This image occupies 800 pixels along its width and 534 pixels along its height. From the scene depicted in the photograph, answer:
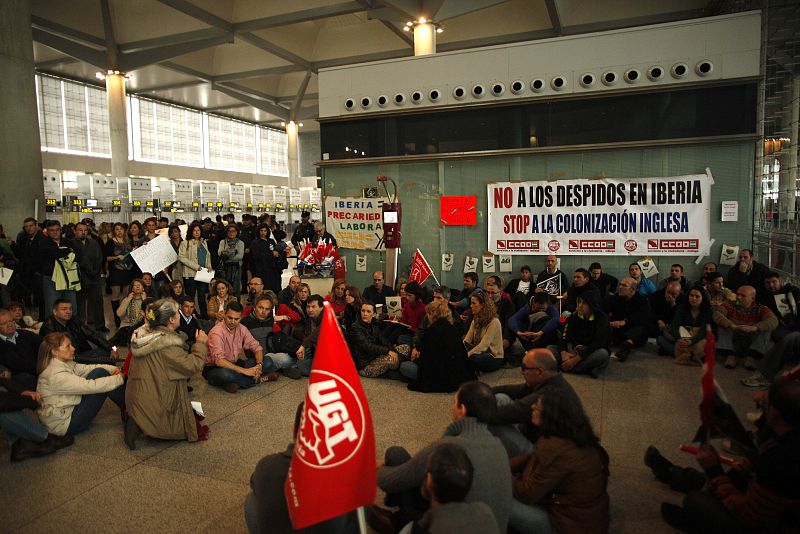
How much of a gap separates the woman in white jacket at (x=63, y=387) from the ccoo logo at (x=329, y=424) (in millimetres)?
3387

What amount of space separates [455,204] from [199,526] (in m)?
7.88

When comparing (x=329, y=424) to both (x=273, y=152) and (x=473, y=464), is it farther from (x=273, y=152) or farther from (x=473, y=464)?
(x=273, y=152)

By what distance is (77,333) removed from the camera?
7129 mm

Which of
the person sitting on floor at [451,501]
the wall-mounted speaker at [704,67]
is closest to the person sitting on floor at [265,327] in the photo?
the person sitting on floor at [451,501]

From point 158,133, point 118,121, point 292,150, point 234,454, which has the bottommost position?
point 234,454

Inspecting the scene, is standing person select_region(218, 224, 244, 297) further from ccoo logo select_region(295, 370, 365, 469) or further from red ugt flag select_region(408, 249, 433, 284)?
ccoo logo select_region(295, 370, 365, 469)

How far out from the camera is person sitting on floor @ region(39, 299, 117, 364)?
6859mm

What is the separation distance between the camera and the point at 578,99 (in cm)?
1004

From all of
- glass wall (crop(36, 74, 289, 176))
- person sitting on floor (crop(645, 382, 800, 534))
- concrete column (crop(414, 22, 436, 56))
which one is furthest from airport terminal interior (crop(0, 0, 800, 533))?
glass wall (crop(36, 74, 289, 176))

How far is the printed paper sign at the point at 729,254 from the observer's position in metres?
9.36

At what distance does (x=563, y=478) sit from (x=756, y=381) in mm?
4634

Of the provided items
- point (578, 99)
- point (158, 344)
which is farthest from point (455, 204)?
point (158, 344)

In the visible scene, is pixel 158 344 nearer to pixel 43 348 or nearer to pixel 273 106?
pixel 43 348

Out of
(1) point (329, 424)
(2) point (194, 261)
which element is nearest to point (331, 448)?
(1) point (329, 424)
